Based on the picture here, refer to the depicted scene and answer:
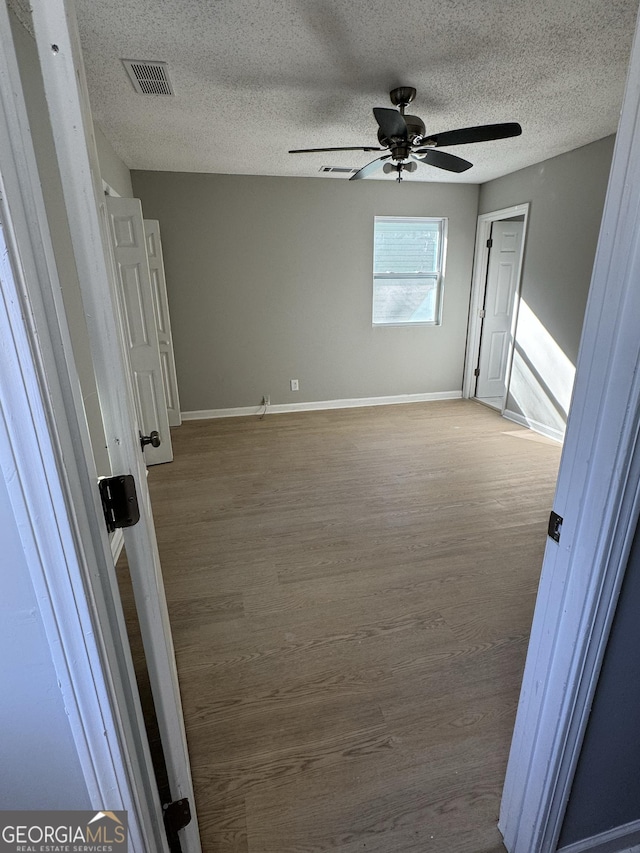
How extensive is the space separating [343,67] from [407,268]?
2.93 meters

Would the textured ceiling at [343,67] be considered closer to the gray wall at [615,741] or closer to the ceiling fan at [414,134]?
the ceiling fan at [414,134]

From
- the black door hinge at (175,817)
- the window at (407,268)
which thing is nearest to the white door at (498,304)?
the window at (407,268)

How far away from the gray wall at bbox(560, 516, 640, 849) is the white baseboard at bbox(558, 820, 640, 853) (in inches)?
0.7

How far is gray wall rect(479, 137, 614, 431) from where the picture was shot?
348 centimetres

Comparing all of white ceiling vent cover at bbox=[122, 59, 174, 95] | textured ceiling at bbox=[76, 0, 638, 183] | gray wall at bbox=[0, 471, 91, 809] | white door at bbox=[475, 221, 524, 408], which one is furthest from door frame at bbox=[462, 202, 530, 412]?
gray wall at bbox=[0, 471, 91, 809]

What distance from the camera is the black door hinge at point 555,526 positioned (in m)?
0.84

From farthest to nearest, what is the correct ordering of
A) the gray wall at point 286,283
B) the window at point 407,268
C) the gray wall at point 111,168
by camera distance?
the window at point 407,268, the gray wall at point 286,283, the gray wall at point 111,168

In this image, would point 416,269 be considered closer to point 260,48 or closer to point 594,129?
point 594,129

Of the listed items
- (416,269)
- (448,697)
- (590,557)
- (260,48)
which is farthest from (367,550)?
(416,269)

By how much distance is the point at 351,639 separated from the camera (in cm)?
176

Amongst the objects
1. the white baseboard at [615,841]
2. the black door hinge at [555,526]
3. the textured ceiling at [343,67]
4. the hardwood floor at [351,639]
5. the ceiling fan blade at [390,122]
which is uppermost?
the textured ceiling at [343,67]

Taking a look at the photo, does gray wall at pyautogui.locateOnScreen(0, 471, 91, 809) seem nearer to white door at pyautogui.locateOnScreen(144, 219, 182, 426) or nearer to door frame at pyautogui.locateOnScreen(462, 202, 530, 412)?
white door at pyautogui.locateOnScreen(144, 219, 182, 426)

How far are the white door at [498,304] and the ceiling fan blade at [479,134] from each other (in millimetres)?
2768

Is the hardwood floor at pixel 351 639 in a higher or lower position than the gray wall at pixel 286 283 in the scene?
lower
